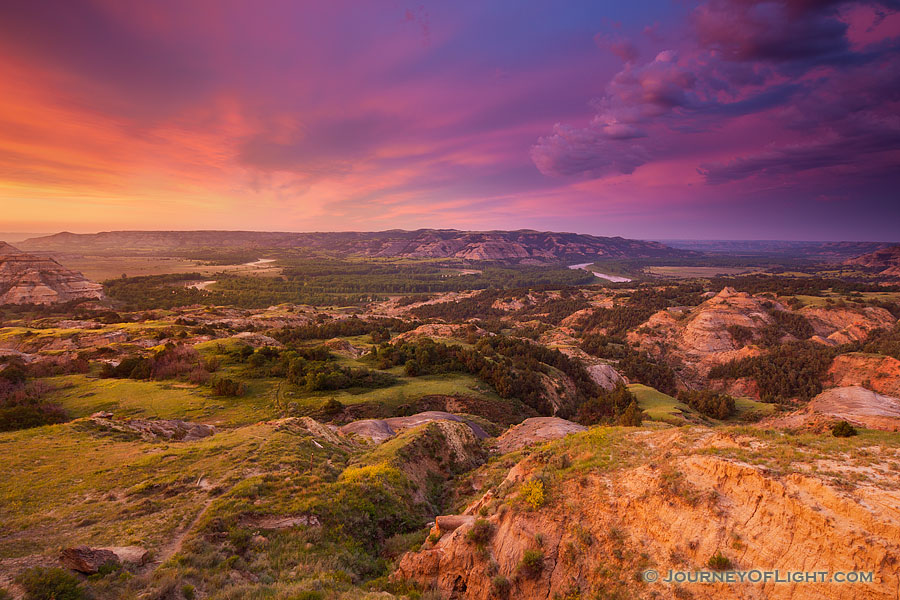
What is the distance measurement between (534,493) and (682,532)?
5226mm

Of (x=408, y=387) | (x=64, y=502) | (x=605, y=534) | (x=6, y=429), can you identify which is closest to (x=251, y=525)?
(x=64, y=502)

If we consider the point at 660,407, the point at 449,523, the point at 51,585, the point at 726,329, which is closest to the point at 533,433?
the point at 449,523

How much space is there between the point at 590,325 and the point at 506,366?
80.7m

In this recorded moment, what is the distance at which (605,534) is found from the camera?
12078 millimetres

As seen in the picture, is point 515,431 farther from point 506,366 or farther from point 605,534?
point 506,366

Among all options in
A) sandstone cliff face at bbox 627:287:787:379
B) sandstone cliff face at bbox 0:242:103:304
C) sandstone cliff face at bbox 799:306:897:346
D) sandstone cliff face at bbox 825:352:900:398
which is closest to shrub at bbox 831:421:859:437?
sandstone cliff face at bbox 825:352:900:398

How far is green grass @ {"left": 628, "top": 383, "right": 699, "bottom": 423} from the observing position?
42.5m

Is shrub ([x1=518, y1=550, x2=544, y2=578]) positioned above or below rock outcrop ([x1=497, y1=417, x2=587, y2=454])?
above

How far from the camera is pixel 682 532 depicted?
11070 mm

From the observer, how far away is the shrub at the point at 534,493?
13.9m

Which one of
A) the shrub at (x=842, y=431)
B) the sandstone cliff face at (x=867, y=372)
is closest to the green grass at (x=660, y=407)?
the shrub at (x=842, y=431)

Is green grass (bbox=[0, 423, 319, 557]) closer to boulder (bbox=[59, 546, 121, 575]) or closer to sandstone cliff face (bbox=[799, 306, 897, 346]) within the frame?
boulder (bbox=[59, 546, 121, 575])

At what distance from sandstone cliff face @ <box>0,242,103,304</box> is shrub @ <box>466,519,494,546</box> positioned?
A: 167 metres

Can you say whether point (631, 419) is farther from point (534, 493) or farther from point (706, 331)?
point (706, 331)
